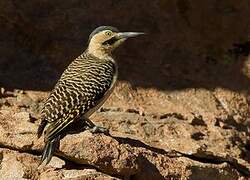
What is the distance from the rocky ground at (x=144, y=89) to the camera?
8.98 meters

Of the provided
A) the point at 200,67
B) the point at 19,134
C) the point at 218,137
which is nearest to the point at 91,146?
the point at 19,134

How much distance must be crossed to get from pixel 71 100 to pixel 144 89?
2738 millimetres

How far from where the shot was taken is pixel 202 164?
10.2 meters

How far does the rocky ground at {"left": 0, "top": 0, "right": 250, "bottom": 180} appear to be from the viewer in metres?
8.98

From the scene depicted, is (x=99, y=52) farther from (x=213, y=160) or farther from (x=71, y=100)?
(x=213, y=160)

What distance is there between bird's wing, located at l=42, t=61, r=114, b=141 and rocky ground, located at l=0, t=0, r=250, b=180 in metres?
0.19

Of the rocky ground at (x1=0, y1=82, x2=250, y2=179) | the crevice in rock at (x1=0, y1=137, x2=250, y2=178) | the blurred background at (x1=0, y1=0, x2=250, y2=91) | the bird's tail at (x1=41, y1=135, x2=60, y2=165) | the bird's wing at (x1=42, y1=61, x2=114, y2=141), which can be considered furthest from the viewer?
the blurred background at (x1=0, y1=0, x2=250, y2=91)

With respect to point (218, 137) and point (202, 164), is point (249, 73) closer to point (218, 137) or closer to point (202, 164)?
point (218, 137)

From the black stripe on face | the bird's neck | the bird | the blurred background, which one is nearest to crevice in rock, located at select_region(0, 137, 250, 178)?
the bird

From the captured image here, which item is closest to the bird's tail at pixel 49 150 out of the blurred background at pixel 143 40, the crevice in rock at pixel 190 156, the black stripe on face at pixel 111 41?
the crevice in rock at pixel 190 156

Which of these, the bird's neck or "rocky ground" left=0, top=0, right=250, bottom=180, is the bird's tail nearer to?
"rocky ground" left=0, top=0, right=250, bottom=180

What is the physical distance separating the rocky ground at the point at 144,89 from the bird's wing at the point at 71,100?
0.19 m

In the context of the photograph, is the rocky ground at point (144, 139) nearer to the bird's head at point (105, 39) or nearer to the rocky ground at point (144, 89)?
the rocky ground at point (144, 89)

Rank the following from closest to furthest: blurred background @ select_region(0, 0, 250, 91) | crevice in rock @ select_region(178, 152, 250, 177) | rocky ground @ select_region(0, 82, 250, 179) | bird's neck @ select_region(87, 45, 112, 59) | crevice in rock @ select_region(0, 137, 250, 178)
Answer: rocky ground @ select_region(0, 82, 250, 179)
crevice in rock @ select_region(0, 137, 250, 178)
crevice in rock @ select_region(178, 152, 250, 177)
bird's neck @ select_region(87, 45, 112, 59)
blurred background @ select_region(0, 0, 250, 91)
